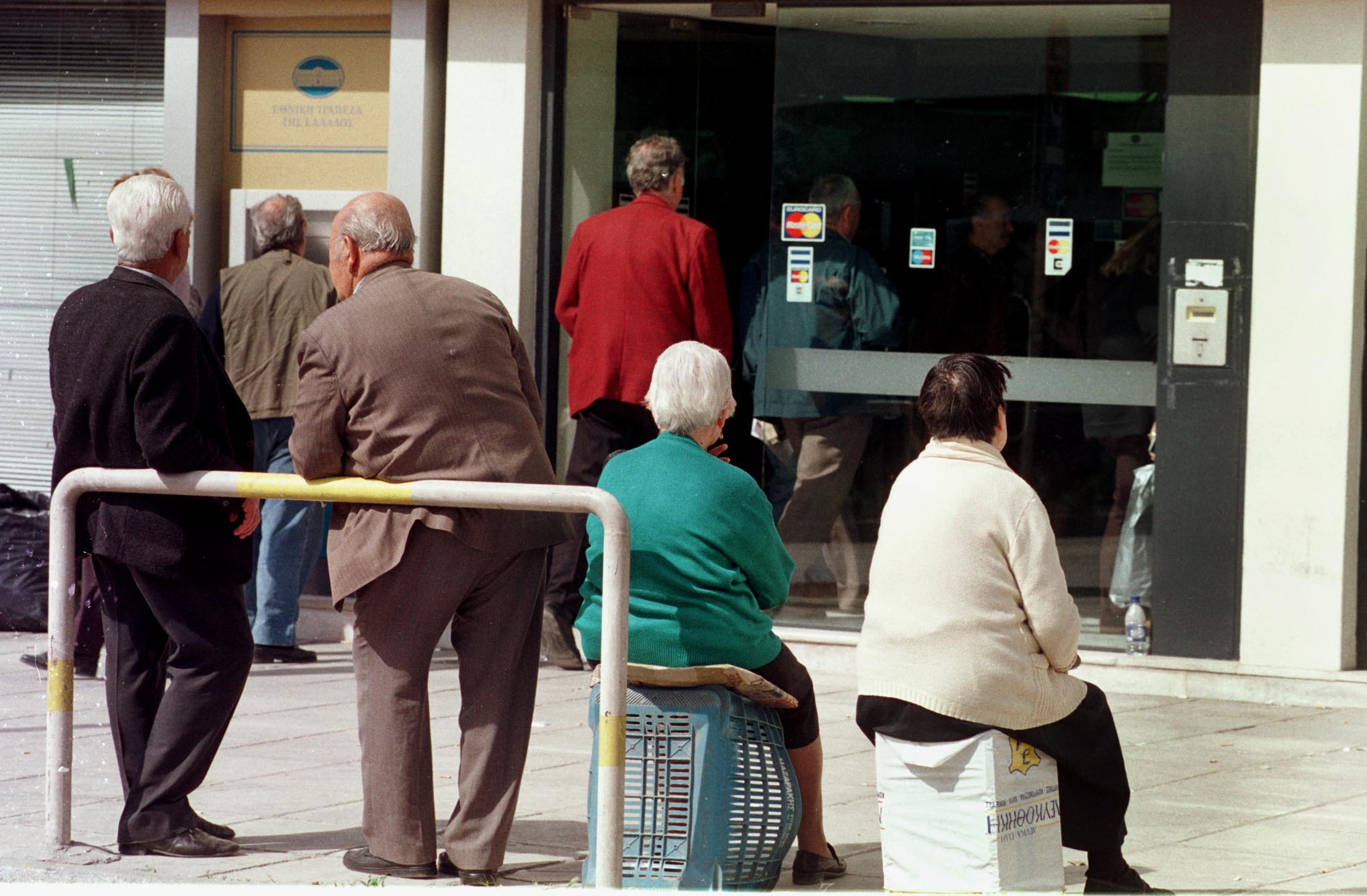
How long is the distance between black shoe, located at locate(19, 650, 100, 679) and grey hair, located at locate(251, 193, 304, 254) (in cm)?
206

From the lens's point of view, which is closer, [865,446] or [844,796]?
[844,796]

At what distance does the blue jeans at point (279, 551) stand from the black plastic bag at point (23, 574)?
1350 mm

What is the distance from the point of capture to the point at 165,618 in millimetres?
5156

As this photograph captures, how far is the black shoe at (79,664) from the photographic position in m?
8.08

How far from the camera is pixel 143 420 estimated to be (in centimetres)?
505

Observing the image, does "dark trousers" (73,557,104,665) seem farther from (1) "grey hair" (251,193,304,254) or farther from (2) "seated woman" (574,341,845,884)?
(2) "seated woman" (574,341,845,884)

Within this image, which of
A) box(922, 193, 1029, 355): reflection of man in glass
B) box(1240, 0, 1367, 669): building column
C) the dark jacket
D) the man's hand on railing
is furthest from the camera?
box(922, 193, 1029, 355): reflection of man in glass

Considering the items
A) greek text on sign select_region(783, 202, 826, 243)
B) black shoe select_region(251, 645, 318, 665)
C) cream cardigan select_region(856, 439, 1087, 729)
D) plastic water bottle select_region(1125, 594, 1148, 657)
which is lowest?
black shoe select_region(251, 645, 318, 665)

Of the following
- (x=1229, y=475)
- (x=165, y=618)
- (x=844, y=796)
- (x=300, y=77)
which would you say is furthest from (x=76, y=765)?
(x=1229, y=475)

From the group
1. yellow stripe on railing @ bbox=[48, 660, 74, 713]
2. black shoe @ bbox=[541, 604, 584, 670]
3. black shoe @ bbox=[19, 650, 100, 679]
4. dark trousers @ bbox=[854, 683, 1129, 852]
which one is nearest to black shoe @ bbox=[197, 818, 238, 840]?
yellow stripe on railing @ bbox=[48, 660, 74, 713]

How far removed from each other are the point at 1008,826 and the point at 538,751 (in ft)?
9.05

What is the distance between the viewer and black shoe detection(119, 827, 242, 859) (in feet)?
16.8

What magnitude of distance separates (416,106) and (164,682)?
4492mm

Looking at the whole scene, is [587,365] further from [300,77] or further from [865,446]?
[300,77]
